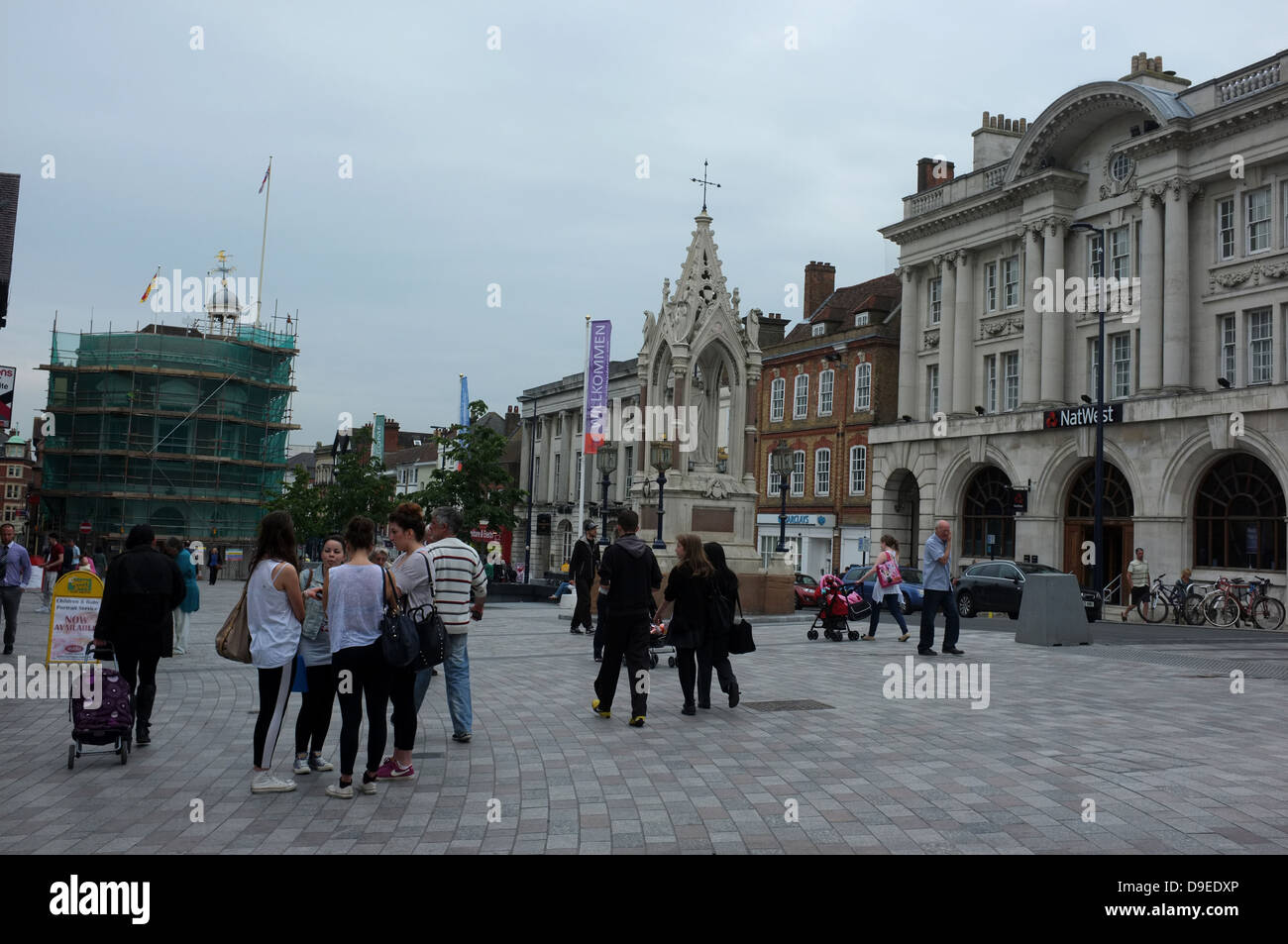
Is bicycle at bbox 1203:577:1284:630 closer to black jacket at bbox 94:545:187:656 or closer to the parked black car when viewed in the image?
the parked black car

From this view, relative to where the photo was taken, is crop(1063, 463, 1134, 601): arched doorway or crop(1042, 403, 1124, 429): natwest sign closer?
crop(1042, 403, 1124, 429): natwest sign

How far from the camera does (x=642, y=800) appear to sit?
668 cm

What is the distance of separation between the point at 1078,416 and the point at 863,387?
14289 millimetres

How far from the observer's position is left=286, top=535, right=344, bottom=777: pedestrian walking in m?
7.39

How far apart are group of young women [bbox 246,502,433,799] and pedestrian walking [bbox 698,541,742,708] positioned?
3.54 m

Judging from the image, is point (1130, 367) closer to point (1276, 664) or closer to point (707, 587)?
point (1276, 664)

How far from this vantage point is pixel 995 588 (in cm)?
2777

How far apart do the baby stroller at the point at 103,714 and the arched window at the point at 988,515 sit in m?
35.6

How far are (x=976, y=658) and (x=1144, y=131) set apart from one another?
26.8 meters

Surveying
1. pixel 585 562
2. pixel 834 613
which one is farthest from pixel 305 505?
pixel 834 613

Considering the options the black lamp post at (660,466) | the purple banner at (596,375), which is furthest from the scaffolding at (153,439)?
the black lamp post at (660,466)

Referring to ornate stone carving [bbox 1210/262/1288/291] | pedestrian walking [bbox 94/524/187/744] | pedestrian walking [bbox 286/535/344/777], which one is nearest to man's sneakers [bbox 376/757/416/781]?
pedestrian walking [bbox 286/535/344/777]

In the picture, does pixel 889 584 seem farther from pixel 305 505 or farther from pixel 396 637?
pixel 305 505
